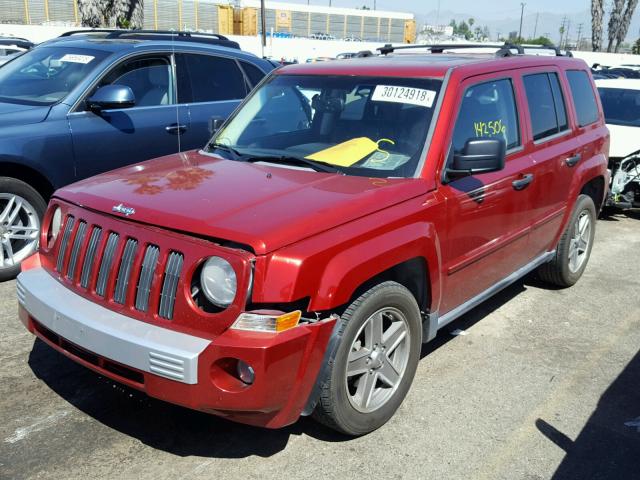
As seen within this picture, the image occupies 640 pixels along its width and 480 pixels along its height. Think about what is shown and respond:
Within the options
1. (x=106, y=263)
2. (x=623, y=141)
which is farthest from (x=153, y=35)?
(x=623, y=141)

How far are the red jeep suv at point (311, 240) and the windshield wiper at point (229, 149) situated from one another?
3 centimetres

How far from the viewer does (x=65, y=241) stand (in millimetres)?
3428

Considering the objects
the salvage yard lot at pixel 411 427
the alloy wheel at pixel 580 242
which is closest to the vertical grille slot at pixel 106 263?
the salvage yard lot at pixel 411 427

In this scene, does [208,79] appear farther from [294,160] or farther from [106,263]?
[106,263]

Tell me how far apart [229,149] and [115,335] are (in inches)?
70.0

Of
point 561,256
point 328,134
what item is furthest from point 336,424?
point 561,256

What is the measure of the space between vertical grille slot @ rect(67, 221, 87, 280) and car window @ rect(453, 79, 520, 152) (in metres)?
2.11

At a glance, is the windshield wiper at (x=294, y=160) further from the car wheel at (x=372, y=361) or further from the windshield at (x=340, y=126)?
the car wheel at (x=372, y=361)

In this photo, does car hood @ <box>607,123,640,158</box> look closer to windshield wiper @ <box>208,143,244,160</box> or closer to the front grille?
windshield wiper @ <box>208,143,244,160</box>

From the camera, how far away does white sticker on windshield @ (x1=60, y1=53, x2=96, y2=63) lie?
237 inches

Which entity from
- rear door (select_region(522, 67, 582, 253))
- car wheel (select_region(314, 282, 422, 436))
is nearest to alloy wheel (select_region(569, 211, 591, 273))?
rear door (select_region(522, 67, 582, 253))

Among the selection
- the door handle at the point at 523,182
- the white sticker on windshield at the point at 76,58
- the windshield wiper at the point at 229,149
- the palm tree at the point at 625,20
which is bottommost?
the door handle at the point at 523,182

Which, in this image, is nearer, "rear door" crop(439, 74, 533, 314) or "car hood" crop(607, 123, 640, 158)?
"rear door" crop(439, 74, 533, 314)

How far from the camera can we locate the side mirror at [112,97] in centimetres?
555
